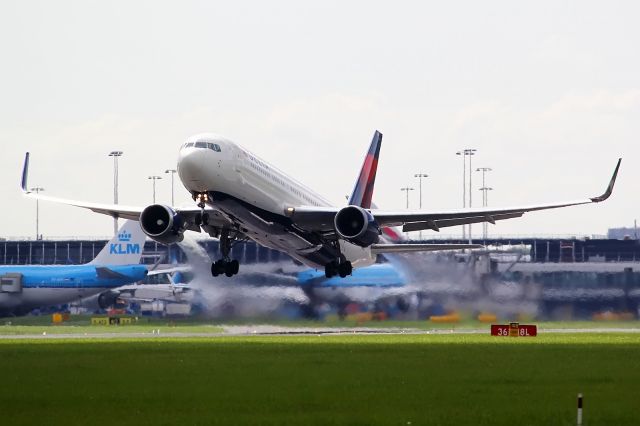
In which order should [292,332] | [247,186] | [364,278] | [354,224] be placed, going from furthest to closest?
[364,278] → [292,332] → [354,224] → [247,186]

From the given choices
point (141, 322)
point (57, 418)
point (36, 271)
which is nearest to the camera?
point (57, 418)

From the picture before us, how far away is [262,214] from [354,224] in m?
4.05

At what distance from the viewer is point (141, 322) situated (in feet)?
289

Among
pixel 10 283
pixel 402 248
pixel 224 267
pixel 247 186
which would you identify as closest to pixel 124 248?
pixel 10 283

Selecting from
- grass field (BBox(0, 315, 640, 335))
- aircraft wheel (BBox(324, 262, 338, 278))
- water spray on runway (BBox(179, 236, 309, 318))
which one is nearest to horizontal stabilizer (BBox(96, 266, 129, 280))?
grass field (BBox(0, 315, 640, 335))

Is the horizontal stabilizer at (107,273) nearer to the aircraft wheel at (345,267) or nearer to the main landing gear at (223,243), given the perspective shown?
the main landing gear at (223,243)

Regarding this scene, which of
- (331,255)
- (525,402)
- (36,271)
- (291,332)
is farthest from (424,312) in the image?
(525,402)

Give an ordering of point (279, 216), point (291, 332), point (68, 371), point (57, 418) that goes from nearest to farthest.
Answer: point (57, 418) < point (68, 371) < point (279, 216) < point (291, 332)

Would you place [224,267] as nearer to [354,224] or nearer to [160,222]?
[160,222]

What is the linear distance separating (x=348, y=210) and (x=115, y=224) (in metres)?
77.3

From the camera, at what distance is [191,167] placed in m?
49.0

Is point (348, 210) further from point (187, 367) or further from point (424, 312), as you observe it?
point (424, 312)

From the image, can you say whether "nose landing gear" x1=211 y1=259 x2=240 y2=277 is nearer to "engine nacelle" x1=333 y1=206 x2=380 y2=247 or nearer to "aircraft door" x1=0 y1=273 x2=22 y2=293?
"engine nacelle" x1=333 y1=206 x2=380 y2=247

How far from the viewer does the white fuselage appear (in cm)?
4934
